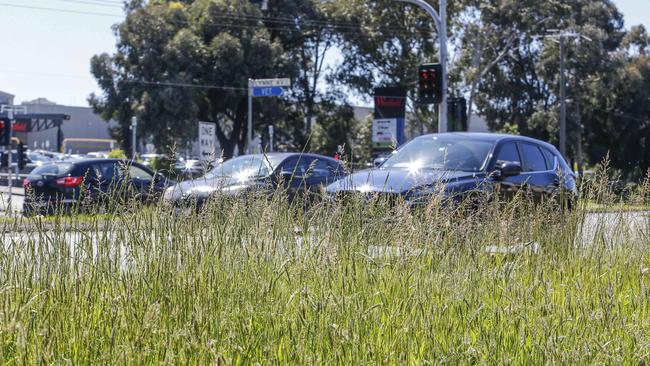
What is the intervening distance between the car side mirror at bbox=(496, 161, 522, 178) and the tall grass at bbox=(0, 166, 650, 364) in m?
4.28

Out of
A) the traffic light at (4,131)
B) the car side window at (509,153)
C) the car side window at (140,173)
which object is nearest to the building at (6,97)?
the traffic light at (4,131)

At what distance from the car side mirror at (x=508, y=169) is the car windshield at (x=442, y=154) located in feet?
0.87

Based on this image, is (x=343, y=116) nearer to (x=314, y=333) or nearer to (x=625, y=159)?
(x=625, y=159)

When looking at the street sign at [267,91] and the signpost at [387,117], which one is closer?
the signpost at [387,117]

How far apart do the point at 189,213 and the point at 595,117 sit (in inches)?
2181

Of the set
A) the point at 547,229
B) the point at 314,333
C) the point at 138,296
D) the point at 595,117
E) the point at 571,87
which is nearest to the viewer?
the point at 314,333

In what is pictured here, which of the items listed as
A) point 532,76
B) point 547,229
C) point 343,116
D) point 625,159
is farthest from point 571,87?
point 547,229

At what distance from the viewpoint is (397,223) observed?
204 inches

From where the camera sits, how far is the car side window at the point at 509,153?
10.9 meters

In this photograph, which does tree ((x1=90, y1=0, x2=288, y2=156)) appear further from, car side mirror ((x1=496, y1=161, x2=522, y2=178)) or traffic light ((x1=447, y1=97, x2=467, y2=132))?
car side mirror ((x1=496, y1=161, x2=522, y2=178))

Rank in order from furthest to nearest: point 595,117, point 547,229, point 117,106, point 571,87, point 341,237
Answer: point 595,117 → point 571,87 → point 117,106 → point 547,229 → point 341,237

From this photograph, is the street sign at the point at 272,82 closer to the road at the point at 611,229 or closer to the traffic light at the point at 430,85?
the traffic light at the point at 430,85

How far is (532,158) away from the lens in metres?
11.6

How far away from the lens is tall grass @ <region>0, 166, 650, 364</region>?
12.4ft
